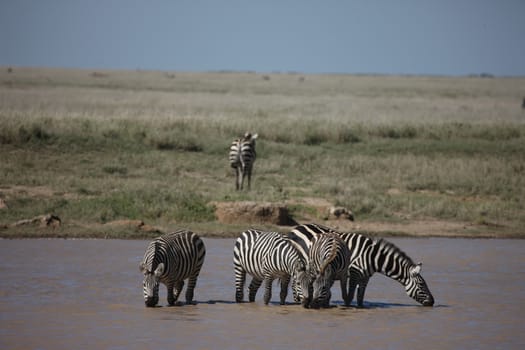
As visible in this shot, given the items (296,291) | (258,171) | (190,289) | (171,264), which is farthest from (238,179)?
(171,264)

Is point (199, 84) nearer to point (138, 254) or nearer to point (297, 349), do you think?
point (138, 254)

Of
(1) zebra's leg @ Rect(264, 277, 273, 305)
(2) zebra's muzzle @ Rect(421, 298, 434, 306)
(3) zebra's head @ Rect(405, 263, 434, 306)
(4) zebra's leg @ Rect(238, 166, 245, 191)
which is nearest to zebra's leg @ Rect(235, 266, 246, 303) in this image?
→ (1) zebra's leg @ Rect(264, 277, 273, 305)

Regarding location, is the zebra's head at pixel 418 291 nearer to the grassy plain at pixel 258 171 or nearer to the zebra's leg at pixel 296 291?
the zebra's leg at pixel 296 291

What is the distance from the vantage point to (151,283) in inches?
452

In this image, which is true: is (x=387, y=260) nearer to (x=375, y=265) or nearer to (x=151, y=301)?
(x=375, y=265)

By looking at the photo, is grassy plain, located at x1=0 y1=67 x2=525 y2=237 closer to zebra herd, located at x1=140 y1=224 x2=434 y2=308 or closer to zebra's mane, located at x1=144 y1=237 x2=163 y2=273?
zebra herd, located at x1=140 y1=224 x2=434 y2=308

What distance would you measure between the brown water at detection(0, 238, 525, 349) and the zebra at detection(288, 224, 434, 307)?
0.24 metres

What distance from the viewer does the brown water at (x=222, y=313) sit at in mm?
10273

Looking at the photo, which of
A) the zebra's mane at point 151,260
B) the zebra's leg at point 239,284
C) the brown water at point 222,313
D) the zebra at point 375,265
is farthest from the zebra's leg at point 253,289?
the zebra's mane at point 151,260

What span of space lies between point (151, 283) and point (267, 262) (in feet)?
4.84

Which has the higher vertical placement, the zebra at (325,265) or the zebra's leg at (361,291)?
the zebra at (325,265)

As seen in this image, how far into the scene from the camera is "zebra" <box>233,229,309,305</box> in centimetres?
1155

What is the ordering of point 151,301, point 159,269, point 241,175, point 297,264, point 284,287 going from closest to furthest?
1. point 159,269
2. point 297,264
3. point 151,301
4. point 284,287
5. point 241,175

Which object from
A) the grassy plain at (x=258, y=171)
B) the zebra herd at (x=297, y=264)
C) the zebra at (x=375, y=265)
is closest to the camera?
the zebra herd at (x=297, y=264)
